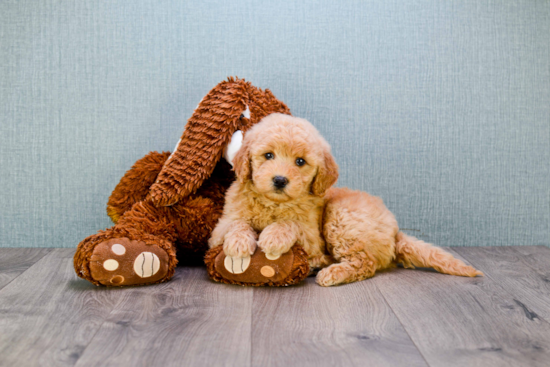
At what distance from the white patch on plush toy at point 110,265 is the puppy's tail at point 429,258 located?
997 mm

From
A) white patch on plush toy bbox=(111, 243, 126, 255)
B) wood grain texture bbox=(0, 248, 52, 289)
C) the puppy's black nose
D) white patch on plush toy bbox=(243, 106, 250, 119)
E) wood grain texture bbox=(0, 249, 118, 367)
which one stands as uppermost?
white patch on plush toy bbox=(243, 106, 250, 119)

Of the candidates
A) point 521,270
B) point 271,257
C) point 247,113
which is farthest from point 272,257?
point 521,270

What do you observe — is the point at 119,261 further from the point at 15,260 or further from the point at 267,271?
the point at 15,260

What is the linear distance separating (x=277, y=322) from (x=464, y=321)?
20.3 inches

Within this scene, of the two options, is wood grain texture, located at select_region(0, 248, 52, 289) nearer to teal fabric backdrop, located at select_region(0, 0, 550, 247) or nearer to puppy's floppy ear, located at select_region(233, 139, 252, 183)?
teal fabric backdrop, located at select_region(0, 0, 550, 247)

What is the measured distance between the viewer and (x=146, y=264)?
4.94 ft

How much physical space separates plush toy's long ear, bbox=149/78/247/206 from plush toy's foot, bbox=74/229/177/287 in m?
0.20

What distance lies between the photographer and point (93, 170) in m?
2.08

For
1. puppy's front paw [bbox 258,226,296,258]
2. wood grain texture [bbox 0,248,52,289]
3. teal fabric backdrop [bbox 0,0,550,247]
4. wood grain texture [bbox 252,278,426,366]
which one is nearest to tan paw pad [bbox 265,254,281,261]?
puppy's front paw [bbox 258,226,296,258]

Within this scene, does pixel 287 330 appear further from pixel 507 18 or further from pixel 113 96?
pixel 507 18

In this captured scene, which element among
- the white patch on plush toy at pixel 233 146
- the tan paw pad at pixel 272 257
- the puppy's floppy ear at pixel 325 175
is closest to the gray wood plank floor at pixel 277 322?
the tan paw pad at pixel 272 257

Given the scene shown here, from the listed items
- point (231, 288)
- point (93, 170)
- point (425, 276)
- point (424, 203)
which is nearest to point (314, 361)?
point (231, 288)

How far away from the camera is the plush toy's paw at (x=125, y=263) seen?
4.79 ft

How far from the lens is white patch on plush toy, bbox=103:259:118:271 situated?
4.79 feet
